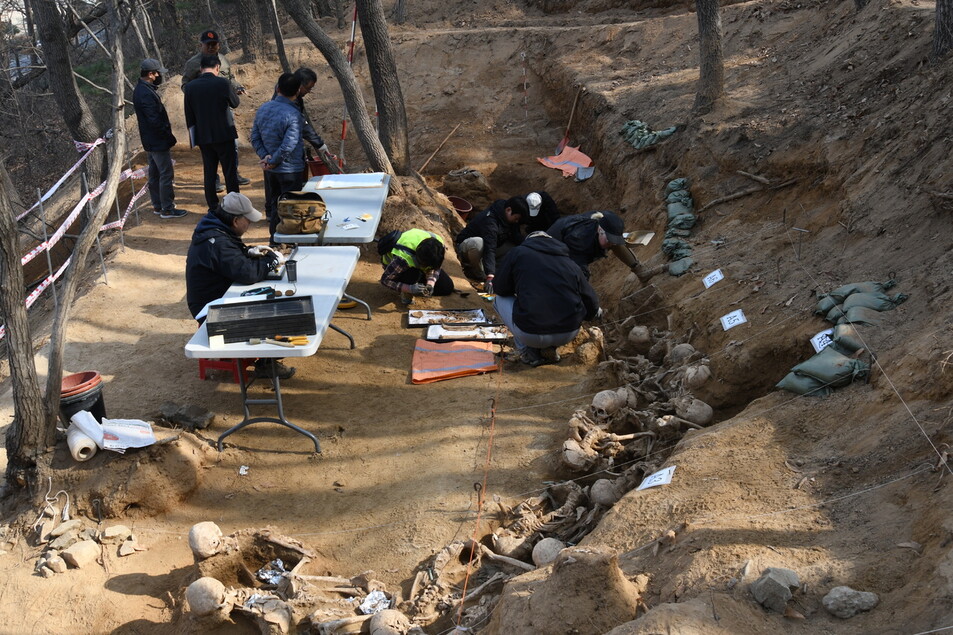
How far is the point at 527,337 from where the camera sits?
21.2ft

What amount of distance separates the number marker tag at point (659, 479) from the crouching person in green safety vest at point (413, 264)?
3448 mm

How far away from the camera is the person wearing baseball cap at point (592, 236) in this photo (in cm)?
707

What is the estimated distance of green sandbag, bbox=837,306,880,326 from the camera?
5.02 m

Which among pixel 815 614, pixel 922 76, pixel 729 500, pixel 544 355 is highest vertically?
pixel 922 76

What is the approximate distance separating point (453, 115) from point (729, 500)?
32.7 ft

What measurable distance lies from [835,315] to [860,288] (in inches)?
13.7

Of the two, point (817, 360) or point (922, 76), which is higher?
point (922, 76)

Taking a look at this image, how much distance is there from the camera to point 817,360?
4.82 metres

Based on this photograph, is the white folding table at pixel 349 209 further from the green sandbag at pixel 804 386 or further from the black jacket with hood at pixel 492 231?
the green sandbag at pixel 804 386

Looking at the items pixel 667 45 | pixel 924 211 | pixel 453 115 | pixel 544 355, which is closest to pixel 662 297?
pixel 544 355

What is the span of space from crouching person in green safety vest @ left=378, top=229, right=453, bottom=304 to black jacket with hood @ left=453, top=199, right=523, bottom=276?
0.62 meters

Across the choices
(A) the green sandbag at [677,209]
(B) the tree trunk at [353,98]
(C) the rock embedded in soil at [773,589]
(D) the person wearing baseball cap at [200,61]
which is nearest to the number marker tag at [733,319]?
(A) the green sandbag at [677,209]

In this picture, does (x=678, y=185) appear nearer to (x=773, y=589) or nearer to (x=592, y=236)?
(x=592, y=236)

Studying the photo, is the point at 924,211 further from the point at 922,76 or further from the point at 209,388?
the point at 209,388
